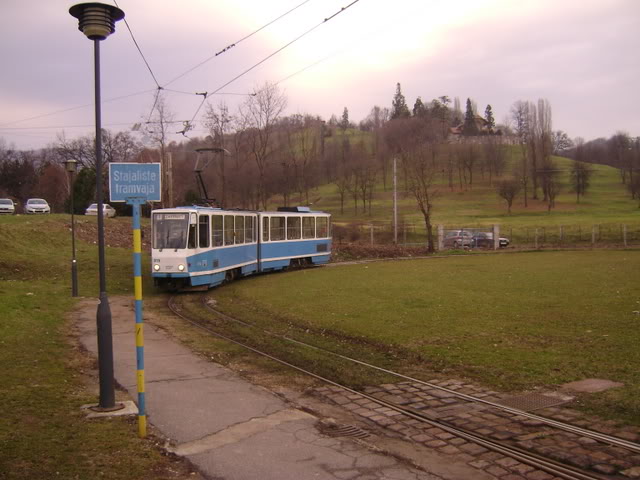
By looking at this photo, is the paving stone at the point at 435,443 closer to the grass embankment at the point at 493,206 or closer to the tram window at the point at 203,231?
the tram window at the point at 203,231

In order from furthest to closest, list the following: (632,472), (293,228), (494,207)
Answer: (494,207)
(293,228)
(632,472)

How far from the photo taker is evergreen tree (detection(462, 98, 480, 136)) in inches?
6004

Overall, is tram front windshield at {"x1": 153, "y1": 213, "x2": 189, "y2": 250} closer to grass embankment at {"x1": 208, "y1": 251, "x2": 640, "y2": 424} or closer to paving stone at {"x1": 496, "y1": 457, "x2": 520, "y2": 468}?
grass embankment at {"x1": 208, "y1": 251, "x2": 640, "y2": 424}

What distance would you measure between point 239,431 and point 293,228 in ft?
79.2

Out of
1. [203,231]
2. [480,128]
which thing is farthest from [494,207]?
[480,128]

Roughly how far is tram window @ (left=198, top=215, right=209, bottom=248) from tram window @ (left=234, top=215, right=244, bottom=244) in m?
3.17

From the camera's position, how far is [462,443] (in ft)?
21.7

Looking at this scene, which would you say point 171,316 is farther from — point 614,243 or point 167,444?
point 614,243

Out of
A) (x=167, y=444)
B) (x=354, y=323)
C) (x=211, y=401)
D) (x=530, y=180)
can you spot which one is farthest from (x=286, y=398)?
(x=530, y=180)

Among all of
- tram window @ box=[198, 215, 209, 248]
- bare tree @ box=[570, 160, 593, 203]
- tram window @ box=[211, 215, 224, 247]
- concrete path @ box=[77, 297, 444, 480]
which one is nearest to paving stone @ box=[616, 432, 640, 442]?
concrete path @ box=[77, 297, 444, 480]

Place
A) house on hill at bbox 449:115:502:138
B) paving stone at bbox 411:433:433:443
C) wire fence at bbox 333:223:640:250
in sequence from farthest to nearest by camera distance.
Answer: house on hill at bbox 449:115:502:138, wire fence at bbox 333:223:640:250, paving stone at bbox 411:433:433:443

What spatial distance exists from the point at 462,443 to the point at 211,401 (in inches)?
133

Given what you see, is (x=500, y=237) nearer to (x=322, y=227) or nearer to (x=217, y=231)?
(x=322, y=227)

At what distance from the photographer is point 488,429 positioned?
704cm
